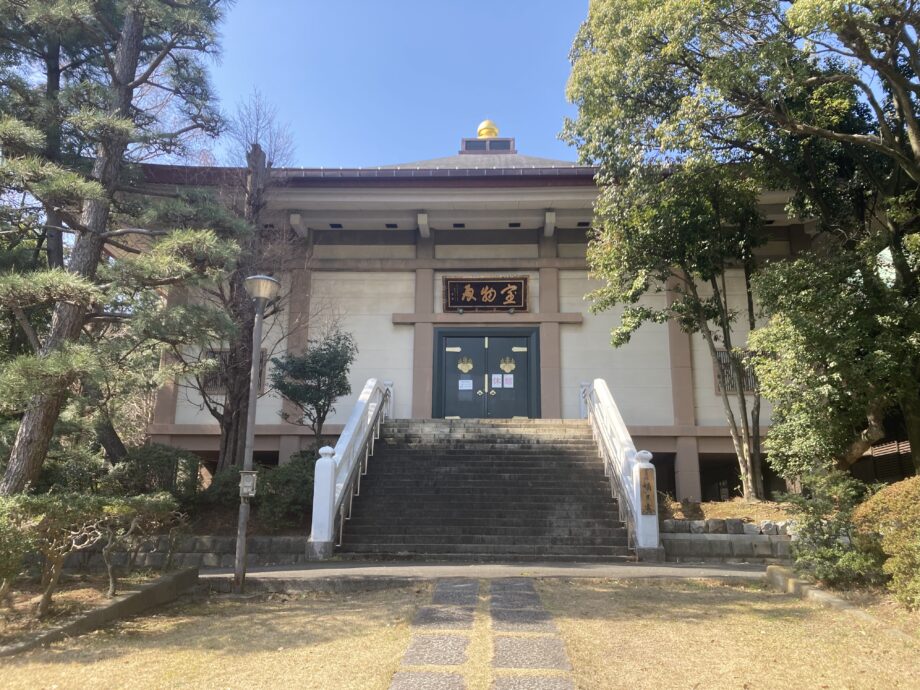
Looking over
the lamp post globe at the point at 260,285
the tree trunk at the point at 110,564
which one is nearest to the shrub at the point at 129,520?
the tree trunk at the point at 110,564

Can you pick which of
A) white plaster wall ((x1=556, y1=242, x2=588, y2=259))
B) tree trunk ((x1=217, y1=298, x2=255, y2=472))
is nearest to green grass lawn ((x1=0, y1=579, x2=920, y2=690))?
tree trunk ((x1=217, y1=298, x2=255, y2=472))

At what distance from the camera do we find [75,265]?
7.57 meters

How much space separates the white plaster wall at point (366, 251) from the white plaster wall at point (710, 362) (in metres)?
6.89

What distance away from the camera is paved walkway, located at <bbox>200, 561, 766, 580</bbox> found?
23.4 ft

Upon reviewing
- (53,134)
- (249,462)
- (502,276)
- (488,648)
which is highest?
(502,276)

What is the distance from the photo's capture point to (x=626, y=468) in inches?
380

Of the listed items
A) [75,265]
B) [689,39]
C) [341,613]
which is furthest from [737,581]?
[75,265]

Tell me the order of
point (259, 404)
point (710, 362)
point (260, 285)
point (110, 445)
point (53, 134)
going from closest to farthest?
point (260, 285) < point (53, 134) < point (110, 445) < point (259, 404) < point (710, 362)

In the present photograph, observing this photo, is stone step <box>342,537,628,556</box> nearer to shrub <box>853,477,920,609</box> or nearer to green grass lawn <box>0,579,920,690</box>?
green grass lawn <box>0,579,920,690</box>

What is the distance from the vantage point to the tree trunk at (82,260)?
6785 millimetres

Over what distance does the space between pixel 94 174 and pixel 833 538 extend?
9067 millimetres

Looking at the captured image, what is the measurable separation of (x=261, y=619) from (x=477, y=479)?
5673 mm

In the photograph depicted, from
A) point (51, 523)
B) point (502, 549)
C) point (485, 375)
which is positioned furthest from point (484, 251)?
point (51, 523)

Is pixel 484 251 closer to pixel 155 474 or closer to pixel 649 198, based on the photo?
pixel 649 198
